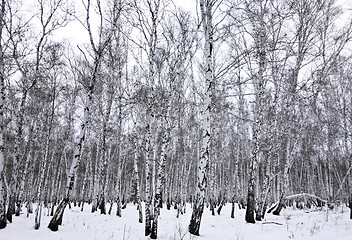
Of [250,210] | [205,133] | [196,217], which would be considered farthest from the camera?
[250,210]

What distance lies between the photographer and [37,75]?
36.6 feet

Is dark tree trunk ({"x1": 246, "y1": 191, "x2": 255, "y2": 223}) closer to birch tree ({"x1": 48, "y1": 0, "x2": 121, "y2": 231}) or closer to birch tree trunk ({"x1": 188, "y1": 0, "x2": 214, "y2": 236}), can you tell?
birch tree trunk ({"x1": 188, "y1": 0, "x2": 214, "y2": 236})

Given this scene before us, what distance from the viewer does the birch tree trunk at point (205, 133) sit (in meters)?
7.57

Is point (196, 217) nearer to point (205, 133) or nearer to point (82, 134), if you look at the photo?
point (205, 133)

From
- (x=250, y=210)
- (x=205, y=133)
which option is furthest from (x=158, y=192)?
(x=250, y=210)

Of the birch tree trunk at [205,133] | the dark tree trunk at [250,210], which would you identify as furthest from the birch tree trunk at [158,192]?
the dark tree trunk at [250,210]

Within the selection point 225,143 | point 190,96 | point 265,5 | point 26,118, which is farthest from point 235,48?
point 225,143

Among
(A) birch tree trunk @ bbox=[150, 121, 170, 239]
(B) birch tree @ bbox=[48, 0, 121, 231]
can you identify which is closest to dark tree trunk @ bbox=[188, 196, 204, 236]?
(A) birch tree trunk @ bbox=[150, 121, 170, 239]

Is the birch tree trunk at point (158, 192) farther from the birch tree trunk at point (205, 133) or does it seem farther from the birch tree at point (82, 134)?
the birch tree at point (82, 134)

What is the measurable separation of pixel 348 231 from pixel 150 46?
28.2 feet

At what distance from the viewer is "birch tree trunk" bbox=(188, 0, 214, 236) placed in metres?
7.57

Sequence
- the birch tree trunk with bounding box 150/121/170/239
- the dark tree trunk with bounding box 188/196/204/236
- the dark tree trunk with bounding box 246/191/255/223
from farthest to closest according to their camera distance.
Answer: the dark tree trunk with bounding box 246/191/255/223 < the dark tree trunk with bounding box 188/196/204/236 < the birch tree trunk with bounding box 150/121/170/239

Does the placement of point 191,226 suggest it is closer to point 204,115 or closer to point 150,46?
point 204,115

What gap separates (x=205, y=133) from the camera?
7996mm
